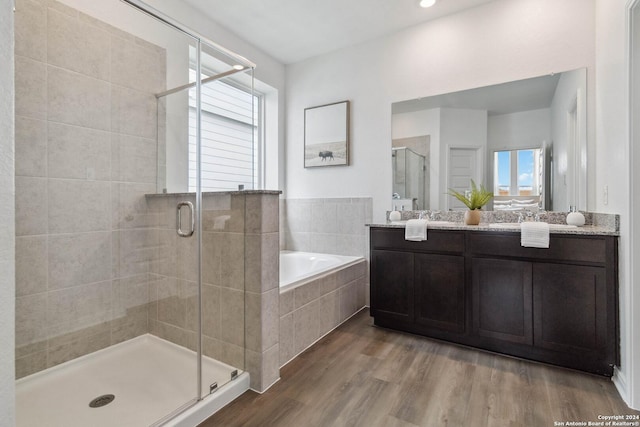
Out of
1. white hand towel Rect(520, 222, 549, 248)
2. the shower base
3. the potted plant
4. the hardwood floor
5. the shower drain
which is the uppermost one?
the potted plant

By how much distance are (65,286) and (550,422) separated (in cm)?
277

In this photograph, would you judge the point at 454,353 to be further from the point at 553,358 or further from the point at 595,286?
the point at 595,286

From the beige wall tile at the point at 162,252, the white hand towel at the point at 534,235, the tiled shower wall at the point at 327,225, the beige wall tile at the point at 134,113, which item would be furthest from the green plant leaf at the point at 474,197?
the beige wall tile at the point at 134,113

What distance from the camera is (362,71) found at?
3211mm

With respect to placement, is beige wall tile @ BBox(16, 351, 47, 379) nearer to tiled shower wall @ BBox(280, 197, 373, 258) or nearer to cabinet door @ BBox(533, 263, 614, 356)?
tiled shower wall @ BBox(280, 197, 373, 258)

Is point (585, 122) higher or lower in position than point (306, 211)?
higher

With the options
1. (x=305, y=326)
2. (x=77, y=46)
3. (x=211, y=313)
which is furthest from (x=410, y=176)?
(x=77, y=46)

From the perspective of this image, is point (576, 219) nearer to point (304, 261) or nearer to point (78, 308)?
point (304, 261)

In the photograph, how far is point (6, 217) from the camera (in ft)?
2.41

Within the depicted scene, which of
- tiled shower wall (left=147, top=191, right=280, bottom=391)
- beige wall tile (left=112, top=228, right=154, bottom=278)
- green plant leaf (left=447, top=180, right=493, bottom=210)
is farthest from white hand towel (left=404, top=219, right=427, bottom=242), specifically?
beige wall tile (left=112, top=228, right=154, bottom=278)

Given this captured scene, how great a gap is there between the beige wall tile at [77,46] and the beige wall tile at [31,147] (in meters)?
0.41

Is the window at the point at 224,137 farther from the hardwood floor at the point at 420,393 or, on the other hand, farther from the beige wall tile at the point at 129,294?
the hardwood floor at the point at 420,393

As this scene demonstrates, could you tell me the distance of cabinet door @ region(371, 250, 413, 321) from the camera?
8.04 feet

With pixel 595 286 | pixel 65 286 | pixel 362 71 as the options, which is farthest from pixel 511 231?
pixel 65 286
